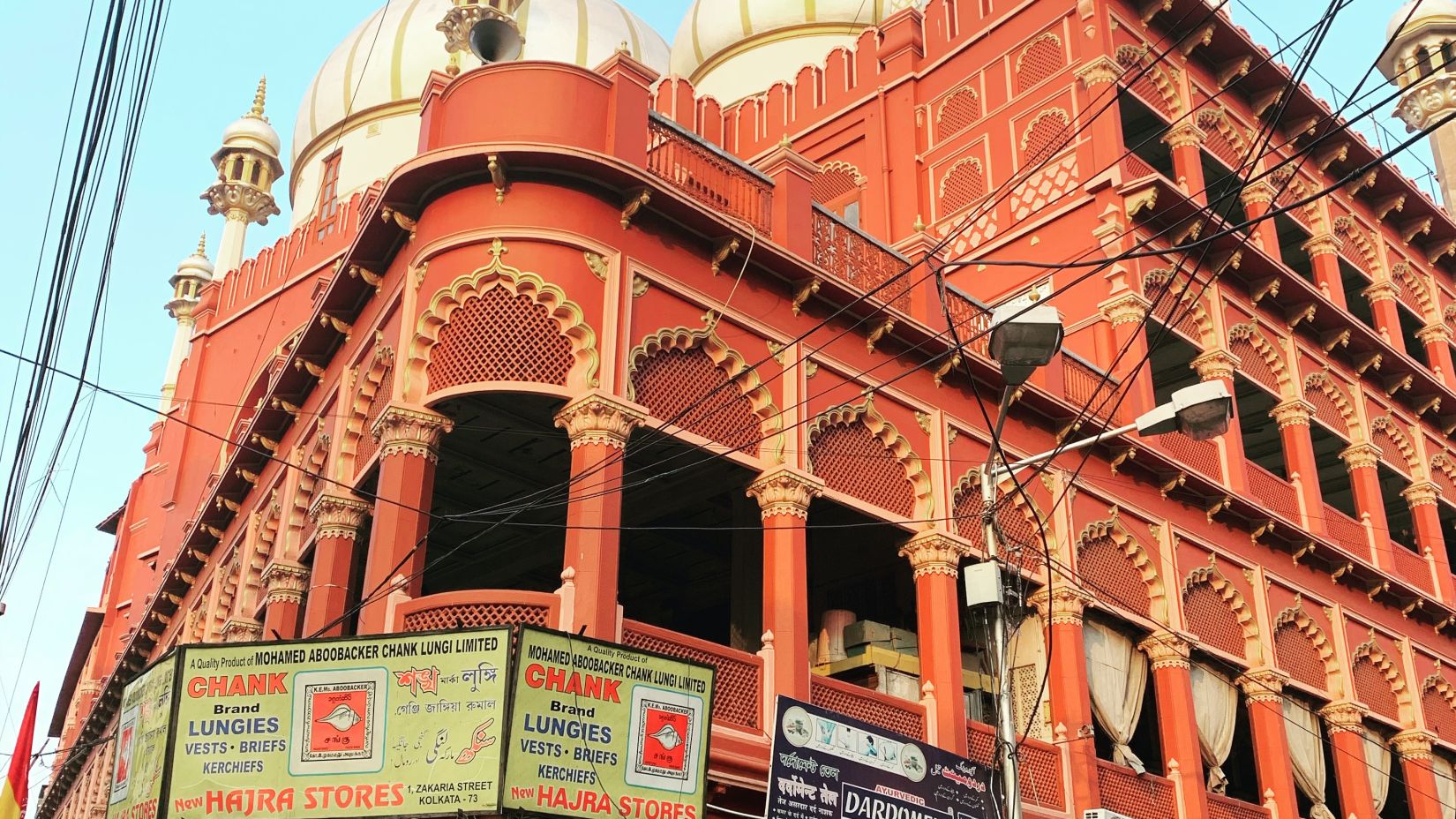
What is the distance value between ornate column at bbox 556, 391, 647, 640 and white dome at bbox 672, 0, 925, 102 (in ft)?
55.4

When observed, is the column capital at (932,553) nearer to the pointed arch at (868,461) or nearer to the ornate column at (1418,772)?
the pointed arch at (868,461)

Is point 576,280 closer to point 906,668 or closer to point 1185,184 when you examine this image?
point 906,668

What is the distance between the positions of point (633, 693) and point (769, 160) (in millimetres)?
7173

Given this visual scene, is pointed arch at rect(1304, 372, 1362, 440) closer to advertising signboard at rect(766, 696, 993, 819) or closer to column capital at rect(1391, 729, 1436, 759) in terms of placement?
column capital at rect(1391, 729, 1436, 759)

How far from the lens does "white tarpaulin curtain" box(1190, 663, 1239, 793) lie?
17.5 meters

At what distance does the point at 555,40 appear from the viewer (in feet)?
103

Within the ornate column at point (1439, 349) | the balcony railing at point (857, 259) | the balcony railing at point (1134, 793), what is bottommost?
the balcony railing at point (1134, 793)

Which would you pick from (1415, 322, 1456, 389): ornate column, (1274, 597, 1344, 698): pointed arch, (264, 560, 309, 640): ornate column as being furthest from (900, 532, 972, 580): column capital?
(1415, 322, 1456, 389): ornate column

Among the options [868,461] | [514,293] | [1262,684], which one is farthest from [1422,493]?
[514,293]

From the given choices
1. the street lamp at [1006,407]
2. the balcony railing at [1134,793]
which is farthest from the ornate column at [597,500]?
the balcony railing at [1134,793]

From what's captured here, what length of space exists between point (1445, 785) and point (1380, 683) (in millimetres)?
1783

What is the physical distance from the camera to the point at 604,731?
391 inches

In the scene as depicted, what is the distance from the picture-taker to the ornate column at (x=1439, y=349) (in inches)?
1054

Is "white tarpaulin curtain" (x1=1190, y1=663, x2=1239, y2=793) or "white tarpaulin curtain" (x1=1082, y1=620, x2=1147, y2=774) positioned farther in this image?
"white tarpaulin curtain" (x1=1190, y1=663, x2=1239, y2=793)
